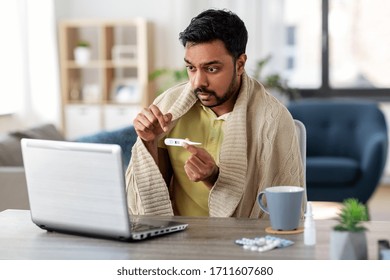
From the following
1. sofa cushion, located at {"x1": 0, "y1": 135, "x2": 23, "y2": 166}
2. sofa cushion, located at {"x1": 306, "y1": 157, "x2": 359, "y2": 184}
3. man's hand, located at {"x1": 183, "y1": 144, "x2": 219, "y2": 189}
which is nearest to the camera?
man's hand, located at {"x1": 183, "y1": 144, "x2": 219, "y2": 189}

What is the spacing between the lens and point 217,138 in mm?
2438

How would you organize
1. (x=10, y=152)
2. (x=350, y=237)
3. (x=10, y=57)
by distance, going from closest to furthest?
(x=350, y=237)
(x=10, y=152)
(x=10, y=57)

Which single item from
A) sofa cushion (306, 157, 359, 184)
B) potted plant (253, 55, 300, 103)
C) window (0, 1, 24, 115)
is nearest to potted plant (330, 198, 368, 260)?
sofa cushion (306, 157, 359, 184)

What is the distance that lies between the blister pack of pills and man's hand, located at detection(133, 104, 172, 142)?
497 millimetres

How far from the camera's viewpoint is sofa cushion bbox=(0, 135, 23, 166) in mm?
3938

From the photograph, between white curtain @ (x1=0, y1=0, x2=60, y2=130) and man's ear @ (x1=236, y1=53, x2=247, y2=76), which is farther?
white curtain @ (x1=0, y1=0, x2=60, y2=130)

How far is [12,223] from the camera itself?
6.75 ft

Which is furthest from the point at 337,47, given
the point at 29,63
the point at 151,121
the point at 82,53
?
the point at 151,121

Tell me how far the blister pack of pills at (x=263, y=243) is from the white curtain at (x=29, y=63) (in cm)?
579

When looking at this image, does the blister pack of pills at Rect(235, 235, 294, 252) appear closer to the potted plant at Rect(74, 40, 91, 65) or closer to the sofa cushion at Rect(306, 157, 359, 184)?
the sofa cushion at Rect(306, 157, 359, 184)

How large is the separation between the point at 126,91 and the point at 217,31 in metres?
5.64

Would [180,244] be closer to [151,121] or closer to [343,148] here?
[151,121]

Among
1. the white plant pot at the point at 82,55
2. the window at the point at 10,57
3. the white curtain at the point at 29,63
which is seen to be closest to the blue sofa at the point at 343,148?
the white plant pot at the point at 82,55

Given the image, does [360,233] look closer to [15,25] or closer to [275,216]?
[275,216]
